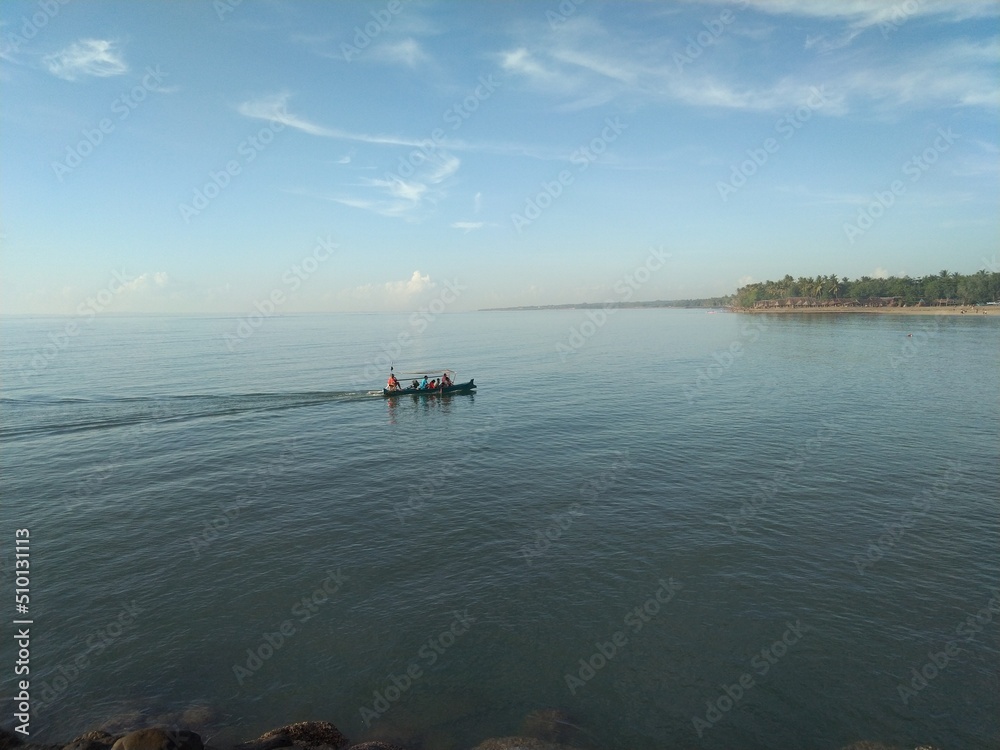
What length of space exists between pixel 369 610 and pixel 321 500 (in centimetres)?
1357

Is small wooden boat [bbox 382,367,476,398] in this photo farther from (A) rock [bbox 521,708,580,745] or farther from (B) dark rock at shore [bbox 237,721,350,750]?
(A) rock [bbox 521,708,580,745]

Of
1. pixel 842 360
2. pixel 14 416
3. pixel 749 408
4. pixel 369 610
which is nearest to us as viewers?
pixel 369 610

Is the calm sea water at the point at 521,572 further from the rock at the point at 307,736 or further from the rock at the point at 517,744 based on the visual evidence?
the rock at the point at 307,736

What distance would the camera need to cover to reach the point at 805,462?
41.6m

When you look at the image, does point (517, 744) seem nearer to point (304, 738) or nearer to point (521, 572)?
point (304, 738)

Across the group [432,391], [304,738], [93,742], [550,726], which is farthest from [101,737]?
[432,391]

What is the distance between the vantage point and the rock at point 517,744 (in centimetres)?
1666

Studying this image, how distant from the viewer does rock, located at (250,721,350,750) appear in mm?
16188

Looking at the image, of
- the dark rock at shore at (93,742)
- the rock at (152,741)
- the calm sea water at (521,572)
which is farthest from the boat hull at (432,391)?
the rock at (152,741)

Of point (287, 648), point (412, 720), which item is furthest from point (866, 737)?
point (287, 648)

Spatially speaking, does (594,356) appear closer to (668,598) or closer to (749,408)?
(749,408)

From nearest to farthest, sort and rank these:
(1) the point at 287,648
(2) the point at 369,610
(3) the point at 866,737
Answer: (3) the point at 866,737 < (1) the point at 287,648 < (2) the point at 369,610

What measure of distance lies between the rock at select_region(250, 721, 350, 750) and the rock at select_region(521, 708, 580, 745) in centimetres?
601

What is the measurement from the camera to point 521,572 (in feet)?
86.9
